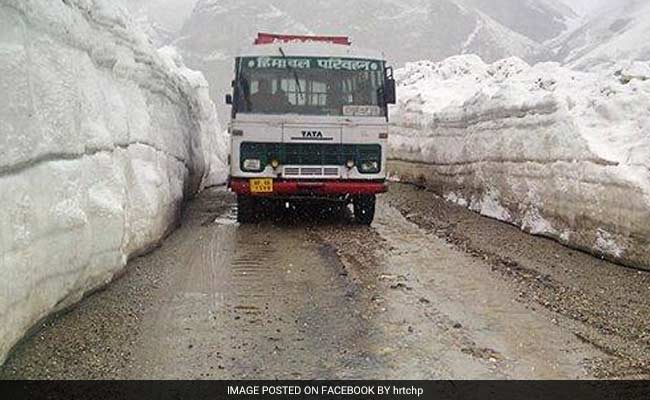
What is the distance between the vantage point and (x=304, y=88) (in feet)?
34.3

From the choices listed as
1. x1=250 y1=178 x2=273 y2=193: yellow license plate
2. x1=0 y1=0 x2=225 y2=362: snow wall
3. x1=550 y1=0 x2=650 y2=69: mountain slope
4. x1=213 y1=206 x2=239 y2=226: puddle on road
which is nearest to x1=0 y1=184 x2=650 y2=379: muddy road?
x1=0 y1=0 x2=225 y2=362: snow wall

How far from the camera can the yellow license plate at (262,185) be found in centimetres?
1038

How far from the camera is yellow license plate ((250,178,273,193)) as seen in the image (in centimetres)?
1038

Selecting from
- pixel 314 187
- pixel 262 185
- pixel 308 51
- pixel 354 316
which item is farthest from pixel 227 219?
pixel 354 316

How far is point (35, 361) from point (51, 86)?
2134 mm

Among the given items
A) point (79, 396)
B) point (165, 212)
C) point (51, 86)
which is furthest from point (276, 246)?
point (79, 396)

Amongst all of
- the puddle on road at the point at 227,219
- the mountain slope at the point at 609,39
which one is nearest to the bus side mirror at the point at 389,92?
the puddle on road at the point at 227,219

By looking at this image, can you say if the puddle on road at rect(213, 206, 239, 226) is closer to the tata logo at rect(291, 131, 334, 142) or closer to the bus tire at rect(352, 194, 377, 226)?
the tata logo at rect(291, 131, 334, 142)

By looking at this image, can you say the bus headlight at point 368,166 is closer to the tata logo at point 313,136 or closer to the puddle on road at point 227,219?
the tata logo at point 313,136

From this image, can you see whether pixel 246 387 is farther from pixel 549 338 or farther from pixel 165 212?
pixel 165 212

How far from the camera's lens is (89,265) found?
566 centimetres
